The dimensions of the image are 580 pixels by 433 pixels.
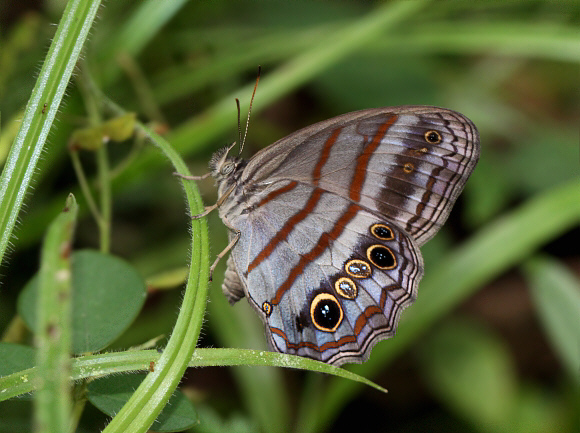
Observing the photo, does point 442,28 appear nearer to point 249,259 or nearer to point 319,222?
point 319,222

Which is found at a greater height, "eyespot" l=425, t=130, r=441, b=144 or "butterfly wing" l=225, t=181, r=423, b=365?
"eyespot" l=425, t=130, r=441, b=144

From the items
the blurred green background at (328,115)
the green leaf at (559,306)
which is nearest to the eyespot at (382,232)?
the blurred green background at (328,115)

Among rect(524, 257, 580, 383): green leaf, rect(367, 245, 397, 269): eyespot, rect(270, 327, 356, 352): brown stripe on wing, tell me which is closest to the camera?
Answer: rect(270, 327, 356, 352): brown stripe on wing

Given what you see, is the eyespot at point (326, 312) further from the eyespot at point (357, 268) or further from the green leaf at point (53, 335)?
the green leaf at point (53, 335)

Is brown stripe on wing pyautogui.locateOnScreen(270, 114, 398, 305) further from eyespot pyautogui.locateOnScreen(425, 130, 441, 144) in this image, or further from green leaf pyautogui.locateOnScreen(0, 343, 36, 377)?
green leaf pyautogui.locateOnScreen(0, 343, 36, 377)

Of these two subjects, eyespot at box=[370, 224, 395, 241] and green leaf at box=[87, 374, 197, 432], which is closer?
green leaf at box=[87, 374, 197, 432]

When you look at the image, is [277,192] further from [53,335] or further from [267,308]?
[53,335]

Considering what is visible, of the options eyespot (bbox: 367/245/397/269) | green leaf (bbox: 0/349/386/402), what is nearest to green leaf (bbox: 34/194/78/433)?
green leaf (bbox: 0/349/386/402)

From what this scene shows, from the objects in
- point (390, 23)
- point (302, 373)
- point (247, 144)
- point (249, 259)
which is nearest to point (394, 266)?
point (249, 259)
